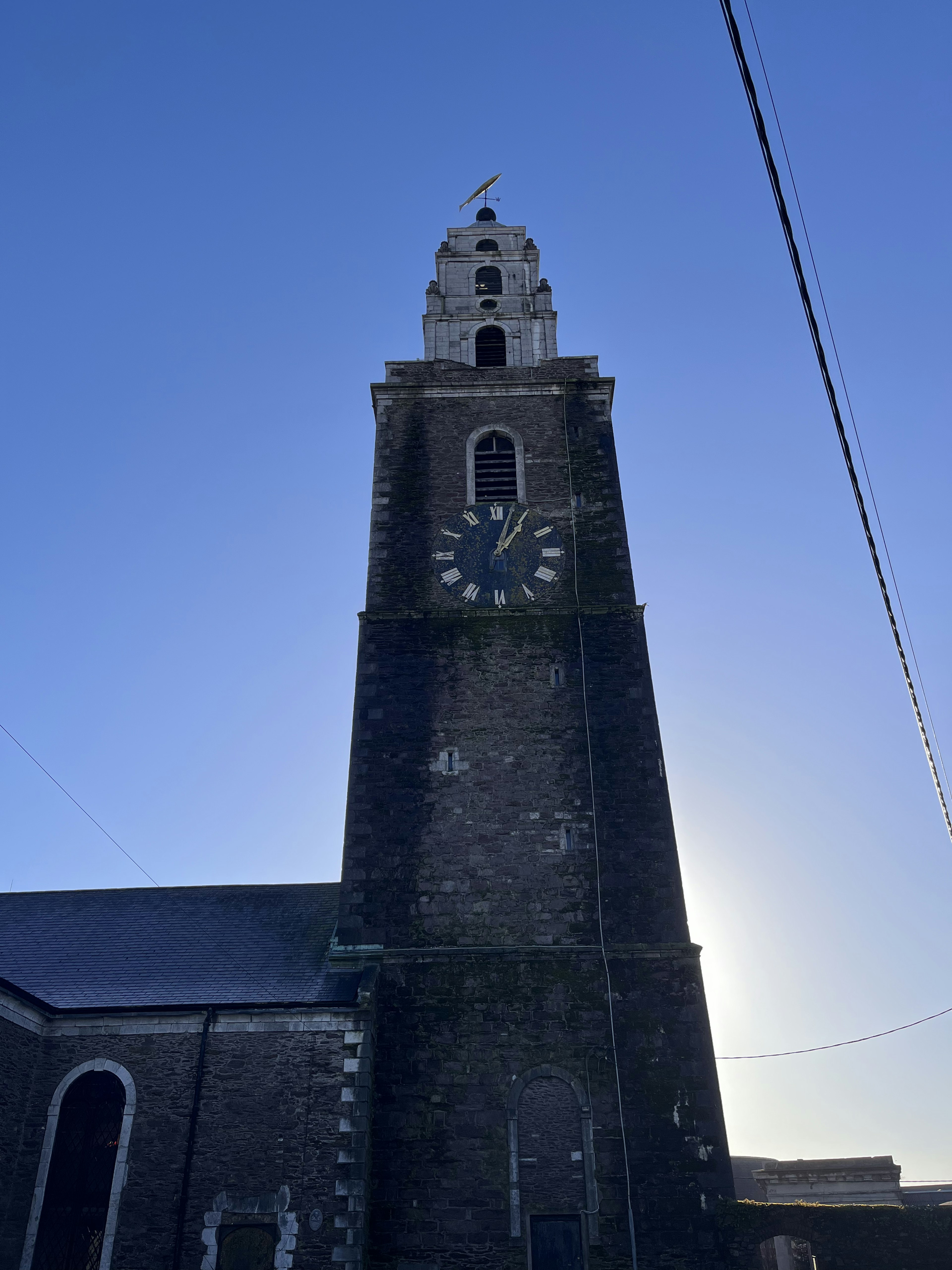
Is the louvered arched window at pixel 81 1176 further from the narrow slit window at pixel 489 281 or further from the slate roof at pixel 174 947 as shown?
the narrow slit window at pixel 489 281

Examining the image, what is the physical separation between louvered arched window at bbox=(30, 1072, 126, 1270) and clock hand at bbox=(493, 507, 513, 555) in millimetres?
12149

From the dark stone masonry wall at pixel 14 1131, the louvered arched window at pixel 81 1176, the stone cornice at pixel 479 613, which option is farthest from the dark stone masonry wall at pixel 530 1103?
the stone cornice at pixel 479 613

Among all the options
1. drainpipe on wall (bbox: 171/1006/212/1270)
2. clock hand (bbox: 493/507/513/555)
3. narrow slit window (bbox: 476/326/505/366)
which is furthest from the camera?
narrow slit window (bbox: 476/326/505/366)

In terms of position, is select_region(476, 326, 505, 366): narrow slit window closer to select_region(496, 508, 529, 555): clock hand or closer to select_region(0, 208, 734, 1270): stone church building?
select_region(0, 208, 734, 1270): stone church building

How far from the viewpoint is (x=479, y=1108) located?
15.5 m

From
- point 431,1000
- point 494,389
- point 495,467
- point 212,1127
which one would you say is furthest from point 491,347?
point 212,1127

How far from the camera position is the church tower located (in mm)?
14883

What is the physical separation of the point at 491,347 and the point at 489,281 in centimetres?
279

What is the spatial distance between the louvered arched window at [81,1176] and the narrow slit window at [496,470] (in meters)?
13.7

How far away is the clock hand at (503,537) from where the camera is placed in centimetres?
2159

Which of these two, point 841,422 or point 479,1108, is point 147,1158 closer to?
point 479,1108

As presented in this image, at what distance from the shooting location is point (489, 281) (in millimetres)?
28094

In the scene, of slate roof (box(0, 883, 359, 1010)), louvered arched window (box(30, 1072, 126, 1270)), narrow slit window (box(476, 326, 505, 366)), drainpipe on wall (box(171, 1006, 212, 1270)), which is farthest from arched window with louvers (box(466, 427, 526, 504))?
louvered arched window (box(30, 1072, 126, 1270))

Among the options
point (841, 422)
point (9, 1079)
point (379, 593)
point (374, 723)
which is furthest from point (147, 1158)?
point (841, 422)
